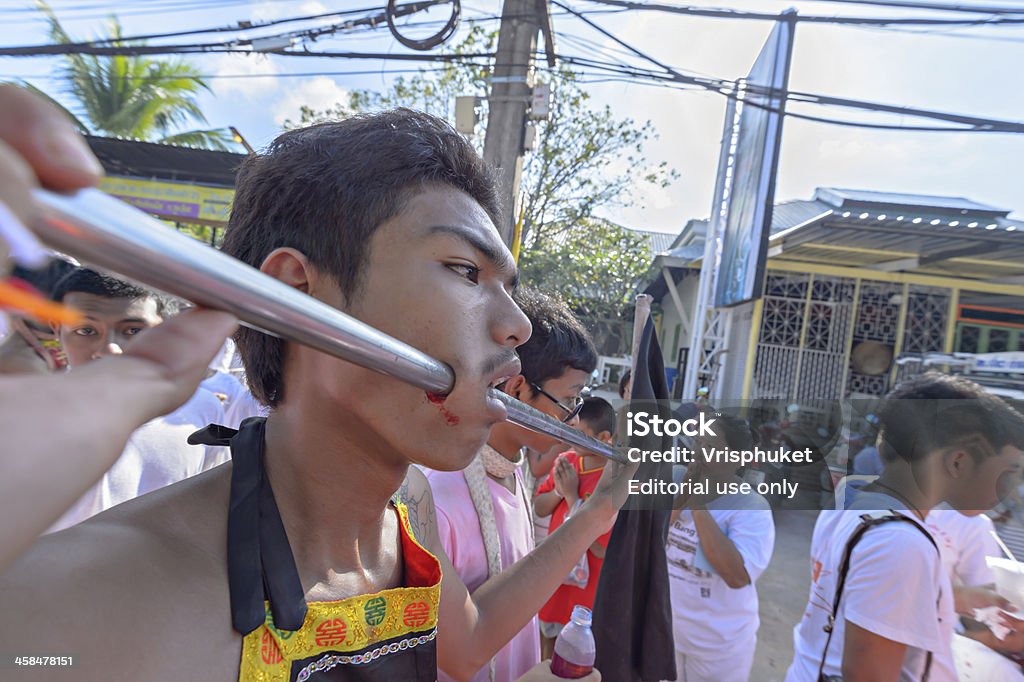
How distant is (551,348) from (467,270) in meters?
1.39

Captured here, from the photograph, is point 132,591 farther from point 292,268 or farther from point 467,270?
point 467,270

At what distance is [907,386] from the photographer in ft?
7.84

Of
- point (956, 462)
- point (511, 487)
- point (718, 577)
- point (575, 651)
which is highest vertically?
point (956, 462)

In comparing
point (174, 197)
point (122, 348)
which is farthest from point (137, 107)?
point (122, 348)

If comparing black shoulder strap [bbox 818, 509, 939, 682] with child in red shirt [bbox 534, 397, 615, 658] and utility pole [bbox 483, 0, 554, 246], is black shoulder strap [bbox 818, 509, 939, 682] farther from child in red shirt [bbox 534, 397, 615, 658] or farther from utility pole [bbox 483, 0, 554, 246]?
utility pole [bbox 483, 0, 554, 246]

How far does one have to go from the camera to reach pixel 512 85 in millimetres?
6059

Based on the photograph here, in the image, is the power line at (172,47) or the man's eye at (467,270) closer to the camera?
the man's eye at (467,270)

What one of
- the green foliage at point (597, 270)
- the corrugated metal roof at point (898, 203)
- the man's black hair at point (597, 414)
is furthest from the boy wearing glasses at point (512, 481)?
the green foliage at point (597, 270)

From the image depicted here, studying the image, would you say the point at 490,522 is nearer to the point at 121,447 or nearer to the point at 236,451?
the point at 236,451

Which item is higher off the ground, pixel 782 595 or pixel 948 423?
pixel 948 423

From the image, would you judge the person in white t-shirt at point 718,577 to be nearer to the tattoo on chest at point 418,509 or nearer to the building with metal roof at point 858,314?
the tattoo on chest at point 418,509

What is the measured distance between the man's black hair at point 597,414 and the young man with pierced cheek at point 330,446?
2349 mm

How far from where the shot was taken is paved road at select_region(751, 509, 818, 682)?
4686 mm

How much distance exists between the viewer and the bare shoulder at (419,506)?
1.46 metres
